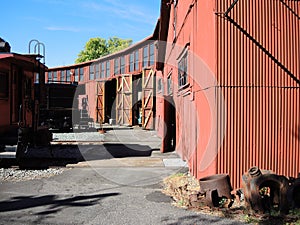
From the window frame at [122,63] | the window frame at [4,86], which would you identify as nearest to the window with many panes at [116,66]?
the window frame at [122,63]

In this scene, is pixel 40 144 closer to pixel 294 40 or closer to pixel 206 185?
pixel 206 185

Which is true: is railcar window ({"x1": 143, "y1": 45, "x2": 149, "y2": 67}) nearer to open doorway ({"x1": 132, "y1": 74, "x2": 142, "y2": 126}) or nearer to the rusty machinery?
open doorway ({"x1": 132, "y1": 74, "x2": 142, "y2": 126})

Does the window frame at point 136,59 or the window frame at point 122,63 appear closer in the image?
the window frame at point 136,59

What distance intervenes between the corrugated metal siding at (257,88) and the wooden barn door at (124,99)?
2357 cm

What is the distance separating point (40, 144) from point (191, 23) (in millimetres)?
7427

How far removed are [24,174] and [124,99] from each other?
2171 centimetres

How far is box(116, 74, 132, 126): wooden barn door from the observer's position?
30375 mm

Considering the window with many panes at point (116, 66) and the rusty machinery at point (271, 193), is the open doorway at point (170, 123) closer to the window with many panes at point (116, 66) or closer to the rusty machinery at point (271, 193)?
the rusty machinery at point (271, 193)

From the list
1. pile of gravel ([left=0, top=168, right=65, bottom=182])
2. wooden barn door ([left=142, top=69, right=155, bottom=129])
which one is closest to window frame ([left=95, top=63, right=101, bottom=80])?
wooden barn door ([left=142, top=69, right=155, bottom=129])

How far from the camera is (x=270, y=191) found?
19.6 feet

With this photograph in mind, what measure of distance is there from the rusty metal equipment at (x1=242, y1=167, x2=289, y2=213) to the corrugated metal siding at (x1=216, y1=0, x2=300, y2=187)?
2.76ft

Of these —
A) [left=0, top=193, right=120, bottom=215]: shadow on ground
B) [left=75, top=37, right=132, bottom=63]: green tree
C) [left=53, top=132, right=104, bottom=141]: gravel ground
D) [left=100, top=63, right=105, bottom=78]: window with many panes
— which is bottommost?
[left=0, top=193, right=120, bottom=215]: shadow on ground

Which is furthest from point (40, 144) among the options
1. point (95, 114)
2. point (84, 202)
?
point (95, 114)

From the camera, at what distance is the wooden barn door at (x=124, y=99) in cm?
3038
